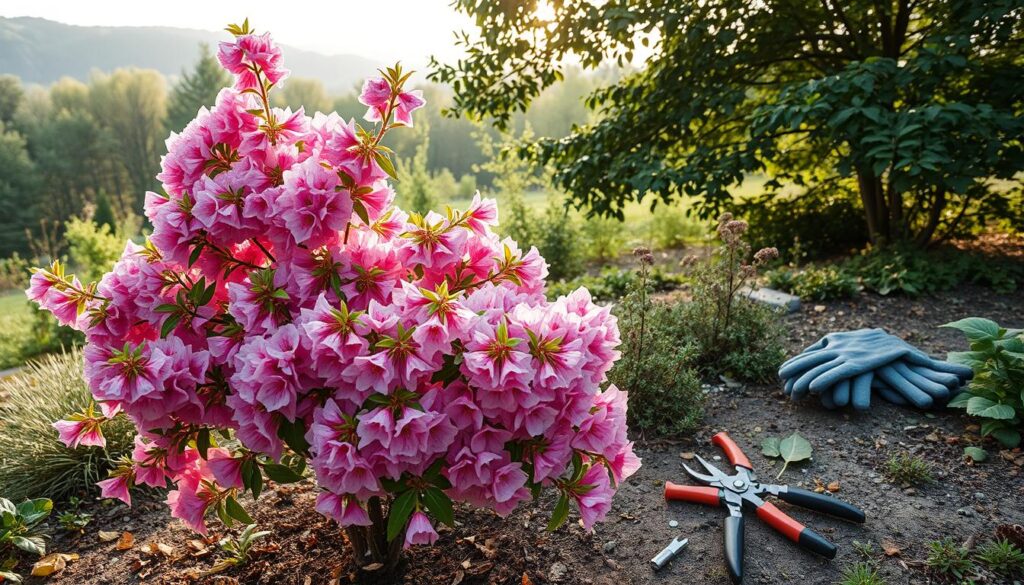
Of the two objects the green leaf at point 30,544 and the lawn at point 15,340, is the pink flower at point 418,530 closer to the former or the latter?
the green leaf at point 30,544

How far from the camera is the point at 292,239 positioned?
4.42 feet

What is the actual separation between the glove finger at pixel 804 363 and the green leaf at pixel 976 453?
651 mm

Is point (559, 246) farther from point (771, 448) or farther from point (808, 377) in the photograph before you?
point (771, 448)

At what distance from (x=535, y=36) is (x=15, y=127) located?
37086 mm

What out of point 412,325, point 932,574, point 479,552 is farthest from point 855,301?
point 412,325

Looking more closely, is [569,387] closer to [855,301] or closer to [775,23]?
[855,301]

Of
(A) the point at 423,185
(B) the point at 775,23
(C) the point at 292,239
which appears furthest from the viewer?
(A) the point at 423,185

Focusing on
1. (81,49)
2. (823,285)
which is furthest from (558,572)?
(81,49)

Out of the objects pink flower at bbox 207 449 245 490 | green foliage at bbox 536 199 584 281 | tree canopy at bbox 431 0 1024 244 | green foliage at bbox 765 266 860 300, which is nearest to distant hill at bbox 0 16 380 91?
green foliage at bbox 536 199 584 281

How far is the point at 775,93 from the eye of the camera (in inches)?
218

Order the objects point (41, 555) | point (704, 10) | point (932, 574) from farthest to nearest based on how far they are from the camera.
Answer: point (704, 10) → point (41, 555) → point (932, 574)

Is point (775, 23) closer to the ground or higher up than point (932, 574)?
higher up

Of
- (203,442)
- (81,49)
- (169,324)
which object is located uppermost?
(81,49)

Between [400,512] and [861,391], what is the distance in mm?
2290
